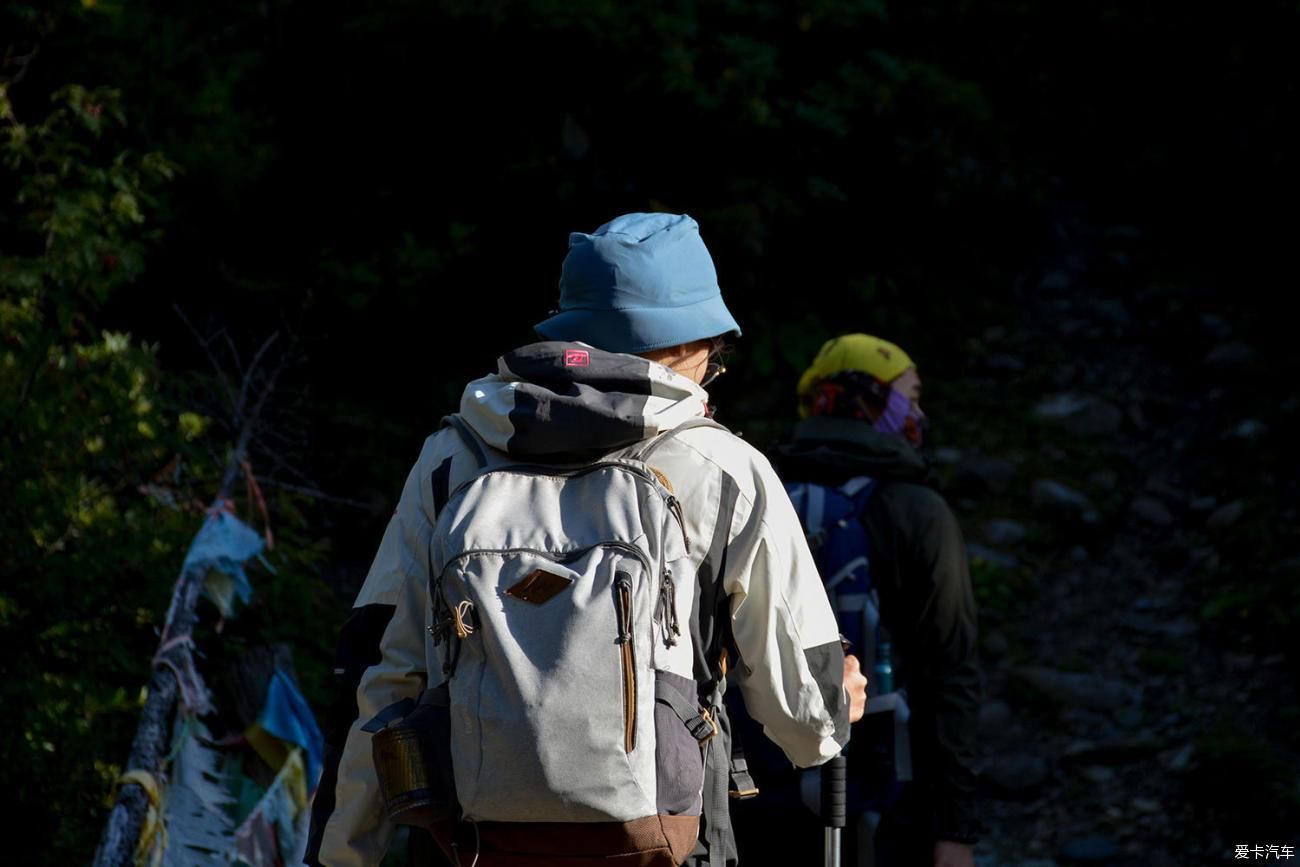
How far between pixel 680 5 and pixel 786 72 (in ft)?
2.81

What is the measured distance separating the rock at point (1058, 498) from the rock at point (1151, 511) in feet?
0.84

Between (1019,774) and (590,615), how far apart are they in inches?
191

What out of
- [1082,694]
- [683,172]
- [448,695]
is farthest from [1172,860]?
[683,172]

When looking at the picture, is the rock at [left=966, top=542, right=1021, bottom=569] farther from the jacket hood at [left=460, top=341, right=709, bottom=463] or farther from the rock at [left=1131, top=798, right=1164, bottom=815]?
the jacket hood at [left=460, top=341, right=709, bottom=463]

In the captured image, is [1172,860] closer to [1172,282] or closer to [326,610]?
[326,610]

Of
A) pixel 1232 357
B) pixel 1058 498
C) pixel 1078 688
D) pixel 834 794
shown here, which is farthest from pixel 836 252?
pixel 834 794

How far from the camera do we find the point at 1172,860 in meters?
5.58

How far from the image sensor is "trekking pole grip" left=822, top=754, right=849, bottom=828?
9.17ft

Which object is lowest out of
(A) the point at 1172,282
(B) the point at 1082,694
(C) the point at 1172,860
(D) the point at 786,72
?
(C) the point at 1172,860

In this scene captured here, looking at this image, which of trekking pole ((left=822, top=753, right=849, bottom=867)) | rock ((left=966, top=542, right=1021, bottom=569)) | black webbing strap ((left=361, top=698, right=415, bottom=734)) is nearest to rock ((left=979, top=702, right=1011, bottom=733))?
rock ((left=966, top=542, right=1021, bottom=569))

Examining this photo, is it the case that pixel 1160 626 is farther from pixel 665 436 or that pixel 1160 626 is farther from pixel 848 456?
pixel 665 436

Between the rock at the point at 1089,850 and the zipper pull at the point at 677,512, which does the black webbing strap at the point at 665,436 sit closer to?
the zipper pull at the point at 677,512

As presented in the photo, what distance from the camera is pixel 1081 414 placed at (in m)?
8.55

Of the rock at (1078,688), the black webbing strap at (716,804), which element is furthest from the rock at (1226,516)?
the black webbing strap at (716,804)
